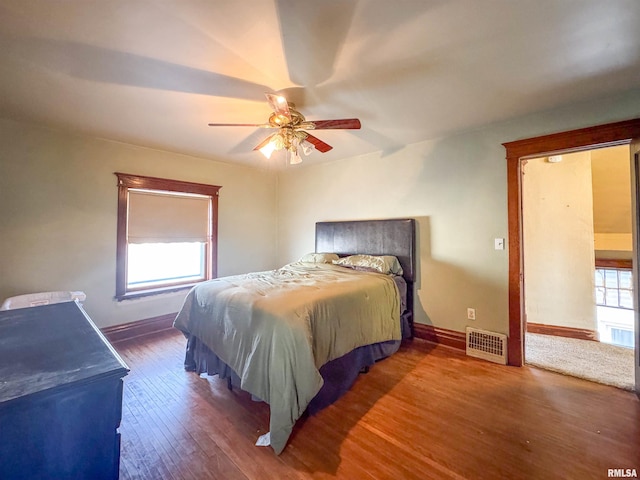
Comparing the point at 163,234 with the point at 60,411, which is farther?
the point at 163,234

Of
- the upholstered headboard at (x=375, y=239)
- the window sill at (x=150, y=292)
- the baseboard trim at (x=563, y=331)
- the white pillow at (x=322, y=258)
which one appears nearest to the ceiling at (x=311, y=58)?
the upholstered headboard at (x=375, y=239)

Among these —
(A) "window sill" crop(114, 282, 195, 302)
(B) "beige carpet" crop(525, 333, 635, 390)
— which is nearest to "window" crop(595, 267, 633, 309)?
(B) "beige carpet" crop(525, 333, 635, 390)

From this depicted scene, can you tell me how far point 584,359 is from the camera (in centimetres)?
292

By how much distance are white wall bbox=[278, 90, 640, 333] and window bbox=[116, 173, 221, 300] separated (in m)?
2.31

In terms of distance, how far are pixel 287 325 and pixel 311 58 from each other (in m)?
1.77

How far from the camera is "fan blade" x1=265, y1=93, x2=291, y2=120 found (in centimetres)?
190

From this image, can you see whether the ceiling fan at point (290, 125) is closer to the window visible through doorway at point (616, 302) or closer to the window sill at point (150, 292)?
the window sill at point (150, 292)

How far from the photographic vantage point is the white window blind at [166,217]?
12.0 ft

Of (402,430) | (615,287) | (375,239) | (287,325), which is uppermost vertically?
(375,239)

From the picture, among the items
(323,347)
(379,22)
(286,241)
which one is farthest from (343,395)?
(286,241)

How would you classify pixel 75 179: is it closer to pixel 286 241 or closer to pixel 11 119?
pixel 11 119

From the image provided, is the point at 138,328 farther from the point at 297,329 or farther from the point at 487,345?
the point at 487,345

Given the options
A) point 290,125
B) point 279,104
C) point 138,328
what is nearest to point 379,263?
point 290,125

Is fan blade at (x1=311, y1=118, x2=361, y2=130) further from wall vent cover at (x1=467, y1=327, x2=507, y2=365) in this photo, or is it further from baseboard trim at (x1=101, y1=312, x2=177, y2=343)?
baseboard trim at (x1=101, y1=312, x2=177, y2=343)
